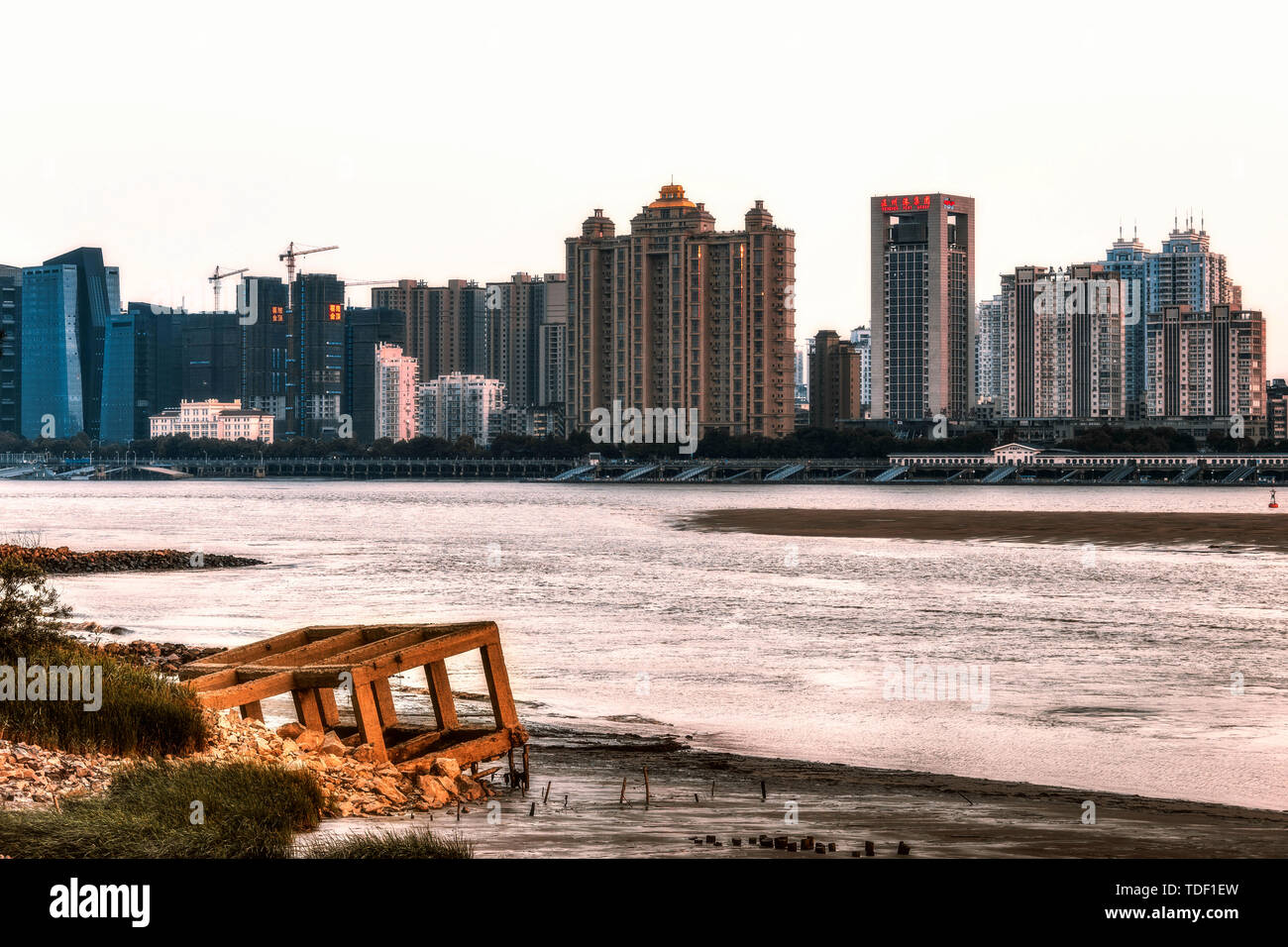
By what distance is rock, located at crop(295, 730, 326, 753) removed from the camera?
17781 millimetres

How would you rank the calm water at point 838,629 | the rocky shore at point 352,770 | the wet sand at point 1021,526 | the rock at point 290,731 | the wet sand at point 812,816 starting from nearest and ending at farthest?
the wet sand at point 812,816
the rocky shore at point 352,770
the rock at point 290,731
the calm water at point 838,629
the wet sand at point 1021,526

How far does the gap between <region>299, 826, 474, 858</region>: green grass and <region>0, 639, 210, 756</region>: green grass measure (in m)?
3.89

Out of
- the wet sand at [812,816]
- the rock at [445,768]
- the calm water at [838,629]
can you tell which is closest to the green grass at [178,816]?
the wet sand at [812,816]

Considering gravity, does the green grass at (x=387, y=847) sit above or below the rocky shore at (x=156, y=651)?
above

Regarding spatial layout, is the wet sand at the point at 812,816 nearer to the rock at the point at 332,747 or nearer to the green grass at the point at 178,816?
the green grass at the point at 178,816

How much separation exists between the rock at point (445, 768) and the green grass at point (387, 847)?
3794 millimetres

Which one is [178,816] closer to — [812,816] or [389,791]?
[389,791]

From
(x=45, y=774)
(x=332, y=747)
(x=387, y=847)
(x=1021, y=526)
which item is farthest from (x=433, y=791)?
(x=1021, y=526)

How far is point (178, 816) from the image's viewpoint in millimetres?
13914

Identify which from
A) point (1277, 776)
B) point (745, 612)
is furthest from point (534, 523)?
point (1277, 776)

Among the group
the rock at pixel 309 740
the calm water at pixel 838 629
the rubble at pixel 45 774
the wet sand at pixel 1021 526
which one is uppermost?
the rubble at pixel 45 774

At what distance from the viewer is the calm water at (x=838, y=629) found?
2539 cm
